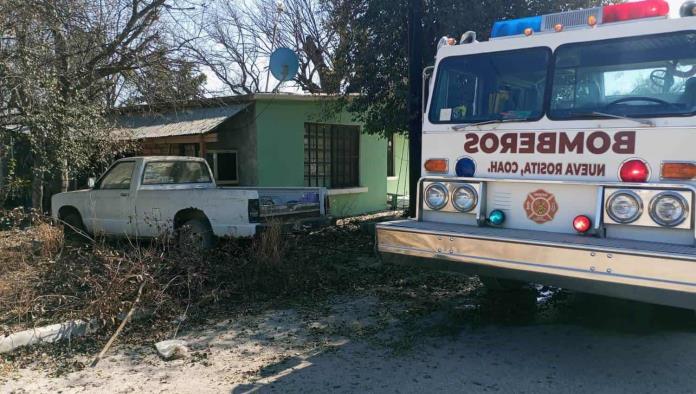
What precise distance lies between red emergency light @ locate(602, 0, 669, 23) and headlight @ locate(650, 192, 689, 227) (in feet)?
4.62

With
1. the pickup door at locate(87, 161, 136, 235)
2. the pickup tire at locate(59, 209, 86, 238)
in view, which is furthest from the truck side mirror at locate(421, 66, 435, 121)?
the pickup tire at locate(59, 209, 86, 238)

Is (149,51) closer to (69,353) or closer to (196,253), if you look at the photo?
(196,253)

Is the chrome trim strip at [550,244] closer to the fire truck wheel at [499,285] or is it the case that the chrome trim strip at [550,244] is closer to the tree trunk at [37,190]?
the fire truck wheel at [499,285]

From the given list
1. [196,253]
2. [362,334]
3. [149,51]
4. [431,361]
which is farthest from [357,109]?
[431,361]

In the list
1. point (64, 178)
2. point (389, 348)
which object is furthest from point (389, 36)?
point (64, 178)

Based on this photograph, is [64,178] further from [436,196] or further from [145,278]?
[436,196]

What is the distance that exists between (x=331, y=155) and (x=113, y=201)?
5.63 m

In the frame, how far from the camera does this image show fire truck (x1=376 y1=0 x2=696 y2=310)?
3.51 meters

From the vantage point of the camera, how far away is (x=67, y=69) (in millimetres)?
9070

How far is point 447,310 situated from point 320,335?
4.96 feet

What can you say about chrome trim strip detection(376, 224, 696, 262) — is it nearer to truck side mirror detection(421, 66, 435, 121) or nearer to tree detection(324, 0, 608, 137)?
truck side mirror detection(421, 66, 435, 121)

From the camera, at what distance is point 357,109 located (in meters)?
10.5

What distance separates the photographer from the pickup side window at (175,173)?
8695mm

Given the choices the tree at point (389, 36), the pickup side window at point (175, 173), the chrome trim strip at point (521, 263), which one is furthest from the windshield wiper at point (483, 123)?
the pickup side window at point (175, 173)
